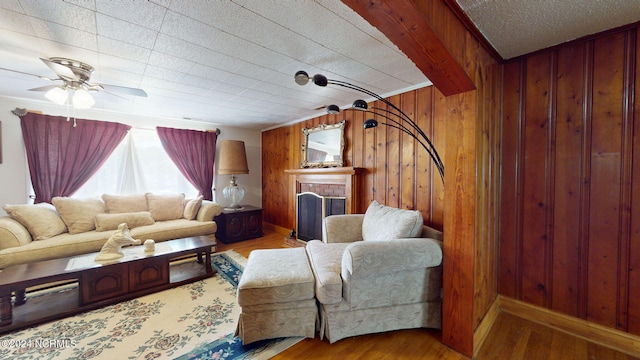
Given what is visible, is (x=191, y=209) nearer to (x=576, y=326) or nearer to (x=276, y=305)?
(x=276, y=305)

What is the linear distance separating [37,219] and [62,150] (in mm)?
1137

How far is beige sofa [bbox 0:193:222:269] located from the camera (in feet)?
7.72

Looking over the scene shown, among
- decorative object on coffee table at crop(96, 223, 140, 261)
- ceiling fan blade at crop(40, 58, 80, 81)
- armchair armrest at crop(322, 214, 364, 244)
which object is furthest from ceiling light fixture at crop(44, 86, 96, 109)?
armchair armrest at crop(322, 214, 364, 244)

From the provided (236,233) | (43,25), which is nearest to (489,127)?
(43,25)

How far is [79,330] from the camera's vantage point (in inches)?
70.3

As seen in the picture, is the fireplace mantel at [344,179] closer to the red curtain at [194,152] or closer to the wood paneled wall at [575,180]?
the wood paneled wall at [575,180]

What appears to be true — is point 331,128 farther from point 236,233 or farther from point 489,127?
point 236,233

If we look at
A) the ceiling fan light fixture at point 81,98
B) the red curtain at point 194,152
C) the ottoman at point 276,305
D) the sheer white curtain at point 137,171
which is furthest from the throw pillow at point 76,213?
the ottoman at point 276,305

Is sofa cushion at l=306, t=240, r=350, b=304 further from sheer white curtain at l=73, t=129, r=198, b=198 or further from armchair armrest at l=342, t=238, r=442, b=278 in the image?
sheer white curtain at l=73, t=129, r=198, b=198

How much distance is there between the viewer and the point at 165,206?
360cm

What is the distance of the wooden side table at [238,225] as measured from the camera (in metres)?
3.96

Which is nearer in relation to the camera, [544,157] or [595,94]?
[595,94]

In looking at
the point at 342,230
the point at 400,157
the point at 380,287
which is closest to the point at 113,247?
the point at 342,230

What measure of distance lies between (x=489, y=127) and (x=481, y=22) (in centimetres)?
72
